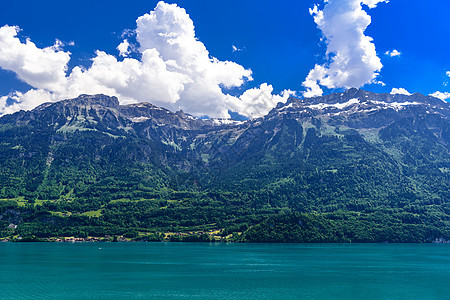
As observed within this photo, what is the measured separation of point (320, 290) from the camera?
8756cm

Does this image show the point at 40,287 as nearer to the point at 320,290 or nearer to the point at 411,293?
the point at 320,290

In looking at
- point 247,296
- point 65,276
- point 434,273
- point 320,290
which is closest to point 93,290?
point 65,276

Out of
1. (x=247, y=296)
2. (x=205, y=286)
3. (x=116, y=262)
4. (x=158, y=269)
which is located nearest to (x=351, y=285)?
(x=247, y=296)

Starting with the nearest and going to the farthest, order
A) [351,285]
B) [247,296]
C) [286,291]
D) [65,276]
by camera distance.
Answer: [247,296], [286,291], [351,285], [65,276]

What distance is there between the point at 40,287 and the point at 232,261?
74.2 metres

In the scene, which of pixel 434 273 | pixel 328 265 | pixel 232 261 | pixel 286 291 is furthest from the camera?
pixel 232 261

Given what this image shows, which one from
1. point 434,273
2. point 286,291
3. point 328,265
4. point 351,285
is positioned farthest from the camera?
point 328,265

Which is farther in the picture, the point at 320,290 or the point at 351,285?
the point at 351,285

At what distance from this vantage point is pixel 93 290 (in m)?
82.8

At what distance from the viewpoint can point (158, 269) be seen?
120000 millimetres

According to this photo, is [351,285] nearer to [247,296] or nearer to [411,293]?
[411,293]

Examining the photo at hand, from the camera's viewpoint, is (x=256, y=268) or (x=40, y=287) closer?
(x=40, y=287)

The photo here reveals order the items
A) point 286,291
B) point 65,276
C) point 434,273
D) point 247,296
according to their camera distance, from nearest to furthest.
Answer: point 247,296 < point 286,291 < point 65,276 < point 434,273

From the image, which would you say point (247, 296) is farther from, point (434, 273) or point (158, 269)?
point (434, 273)
